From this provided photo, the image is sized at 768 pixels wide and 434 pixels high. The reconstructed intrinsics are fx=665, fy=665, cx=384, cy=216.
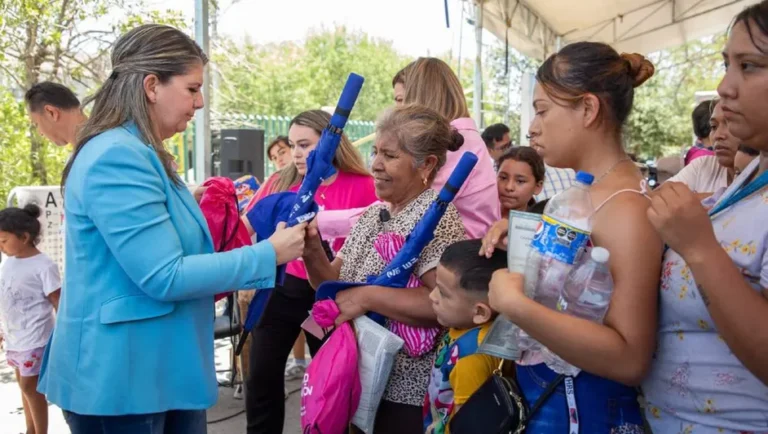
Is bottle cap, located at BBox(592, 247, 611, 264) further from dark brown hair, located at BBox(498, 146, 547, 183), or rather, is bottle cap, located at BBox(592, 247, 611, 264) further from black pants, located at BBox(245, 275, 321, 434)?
Result: dark brown hair, located at BBox(498, 146, 547, 183)

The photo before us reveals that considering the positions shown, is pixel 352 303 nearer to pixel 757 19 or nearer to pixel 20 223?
pixel 757 19

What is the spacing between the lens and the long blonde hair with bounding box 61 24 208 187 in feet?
6.35

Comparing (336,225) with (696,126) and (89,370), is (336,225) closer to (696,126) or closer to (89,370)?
(89,370)

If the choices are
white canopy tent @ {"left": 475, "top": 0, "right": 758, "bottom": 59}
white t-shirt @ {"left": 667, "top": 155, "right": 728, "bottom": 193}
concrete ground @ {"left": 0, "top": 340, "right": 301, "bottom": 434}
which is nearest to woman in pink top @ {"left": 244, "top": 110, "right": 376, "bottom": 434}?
concrete ground @ {"left": 0, "top": 340, "right": 301, "bottom": 434}

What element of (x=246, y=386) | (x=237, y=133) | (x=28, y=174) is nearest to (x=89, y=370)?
(x=246, y=386)

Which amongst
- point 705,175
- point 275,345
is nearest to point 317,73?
point 275,345

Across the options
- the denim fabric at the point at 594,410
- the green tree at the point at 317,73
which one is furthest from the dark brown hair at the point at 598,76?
the green tree at the point at 317,73

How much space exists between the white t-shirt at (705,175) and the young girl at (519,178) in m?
0.86

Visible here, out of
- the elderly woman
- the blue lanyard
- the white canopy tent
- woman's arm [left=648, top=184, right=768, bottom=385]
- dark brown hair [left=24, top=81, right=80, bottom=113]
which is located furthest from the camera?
the white canopy tent

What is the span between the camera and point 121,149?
1816 millimetres

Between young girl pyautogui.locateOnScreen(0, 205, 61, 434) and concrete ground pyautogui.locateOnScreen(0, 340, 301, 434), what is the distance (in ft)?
1.51

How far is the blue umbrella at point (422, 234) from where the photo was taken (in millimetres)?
2057

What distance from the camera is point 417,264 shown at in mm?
2174

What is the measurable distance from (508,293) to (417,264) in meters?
0.73
